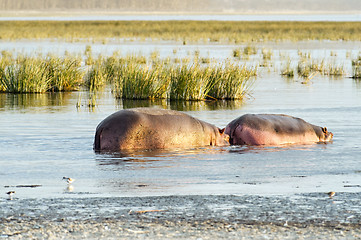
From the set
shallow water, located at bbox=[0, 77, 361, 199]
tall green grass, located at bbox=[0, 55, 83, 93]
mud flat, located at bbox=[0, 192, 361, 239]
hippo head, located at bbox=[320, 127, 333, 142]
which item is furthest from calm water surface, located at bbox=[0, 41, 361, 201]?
tall green grass, located at bbox=[0, 55, 83, 93]

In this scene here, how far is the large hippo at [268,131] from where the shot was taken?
11.0 meters

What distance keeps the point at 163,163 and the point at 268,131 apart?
7.68 feet

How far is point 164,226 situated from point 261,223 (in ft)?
2.53

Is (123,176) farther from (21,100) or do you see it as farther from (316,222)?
(21,100)

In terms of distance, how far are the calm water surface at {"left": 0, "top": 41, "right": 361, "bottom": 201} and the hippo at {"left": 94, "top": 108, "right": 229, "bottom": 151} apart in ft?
0.72

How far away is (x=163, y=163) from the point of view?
9.24 metres

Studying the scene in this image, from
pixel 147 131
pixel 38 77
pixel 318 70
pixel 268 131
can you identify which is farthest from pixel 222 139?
pixel 318 70

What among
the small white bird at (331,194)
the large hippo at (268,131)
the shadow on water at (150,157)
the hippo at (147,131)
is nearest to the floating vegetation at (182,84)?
the large hippo at (268,131)

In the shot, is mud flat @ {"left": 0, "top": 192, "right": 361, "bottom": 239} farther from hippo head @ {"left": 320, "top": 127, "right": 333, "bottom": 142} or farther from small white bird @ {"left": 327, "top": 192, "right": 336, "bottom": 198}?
hippo head @ {"left": 320, "top": 127, "right": 333, "bottom": 142}

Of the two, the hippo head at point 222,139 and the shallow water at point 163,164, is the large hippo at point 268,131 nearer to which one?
the hippo head at point 222,139

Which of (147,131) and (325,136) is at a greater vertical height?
(147,131)

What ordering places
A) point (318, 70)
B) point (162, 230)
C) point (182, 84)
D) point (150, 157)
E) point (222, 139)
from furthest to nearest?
point (318, 70) → point (182, 84) → point (222, 139) → point (150, 157) → point (162, 230)

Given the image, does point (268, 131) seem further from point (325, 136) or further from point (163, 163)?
point (163, 163)

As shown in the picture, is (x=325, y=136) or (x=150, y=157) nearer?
(x=150, y=157)
